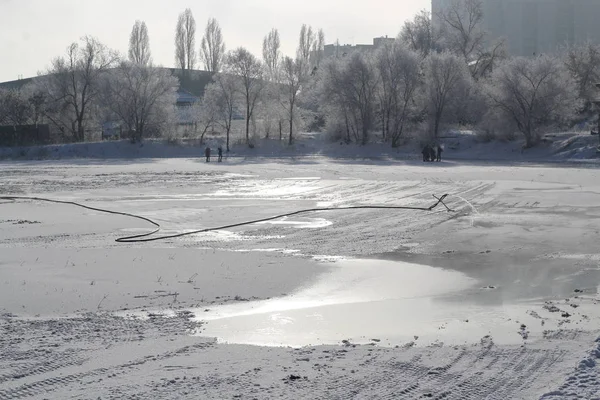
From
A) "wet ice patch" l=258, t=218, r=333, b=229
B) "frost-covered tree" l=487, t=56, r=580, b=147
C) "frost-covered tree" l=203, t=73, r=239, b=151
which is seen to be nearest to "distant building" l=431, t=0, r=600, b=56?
"frost-covered tree" l=203, t=73, r=239, b=151

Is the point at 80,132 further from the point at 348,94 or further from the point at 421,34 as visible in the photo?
the point at 421,34

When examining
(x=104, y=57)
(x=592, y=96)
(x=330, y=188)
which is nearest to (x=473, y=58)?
(x=592, y=96)

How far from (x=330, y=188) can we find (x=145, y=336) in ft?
77.1

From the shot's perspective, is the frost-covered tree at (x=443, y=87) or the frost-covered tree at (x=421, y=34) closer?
the frost-covered tree at (x=443, y=87)

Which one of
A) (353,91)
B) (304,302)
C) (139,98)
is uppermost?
(353,91)

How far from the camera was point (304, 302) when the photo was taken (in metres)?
10.9

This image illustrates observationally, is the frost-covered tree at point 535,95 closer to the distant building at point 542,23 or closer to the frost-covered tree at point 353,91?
the frost-covered tree at point 353,91

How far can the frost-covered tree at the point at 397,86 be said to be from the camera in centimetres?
7119

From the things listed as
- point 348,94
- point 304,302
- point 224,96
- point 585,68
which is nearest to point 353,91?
point 348,94

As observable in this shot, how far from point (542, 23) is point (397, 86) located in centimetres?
4388

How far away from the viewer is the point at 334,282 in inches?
490

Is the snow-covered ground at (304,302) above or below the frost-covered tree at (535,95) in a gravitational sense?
below

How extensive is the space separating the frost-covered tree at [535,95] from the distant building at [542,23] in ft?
134

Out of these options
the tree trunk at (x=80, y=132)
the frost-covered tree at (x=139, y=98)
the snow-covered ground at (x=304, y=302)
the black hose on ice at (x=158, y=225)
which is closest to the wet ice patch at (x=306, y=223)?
the snow-covered ground at (x=304, y=302)
